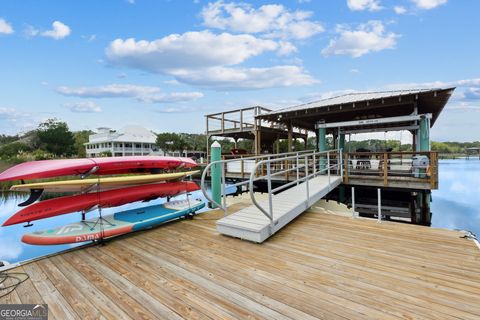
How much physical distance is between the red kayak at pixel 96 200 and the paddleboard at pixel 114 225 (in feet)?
0.74

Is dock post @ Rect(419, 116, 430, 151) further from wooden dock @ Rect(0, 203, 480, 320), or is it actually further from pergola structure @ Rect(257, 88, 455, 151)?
wooden dock @ Rect(0, 203, 480, 320)

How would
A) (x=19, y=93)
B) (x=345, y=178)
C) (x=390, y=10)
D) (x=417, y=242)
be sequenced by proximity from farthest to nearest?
1. (x=19, y=93)
2. (x=390, y=10)
3. (x=345, y=178)
4. (x=417, y=242)

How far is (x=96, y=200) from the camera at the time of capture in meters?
3.92

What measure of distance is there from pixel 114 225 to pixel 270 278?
8.68 feet

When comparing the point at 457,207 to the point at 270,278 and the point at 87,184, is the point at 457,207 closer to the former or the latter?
the point at 270,278

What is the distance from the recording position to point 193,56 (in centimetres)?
957

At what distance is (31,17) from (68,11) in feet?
4.47

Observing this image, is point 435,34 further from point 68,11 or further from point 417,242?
point 68,11

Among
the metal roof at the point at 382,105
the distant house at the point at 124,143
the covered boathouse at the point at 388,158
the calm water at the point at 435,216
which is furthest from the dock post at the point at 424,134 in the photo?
the distant house at the point at 124,143

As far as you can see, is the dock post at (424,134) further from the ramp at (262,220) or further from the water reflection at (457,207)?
the ramp at (262,220)

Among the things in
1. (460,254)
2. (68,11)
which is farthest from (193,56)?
(460,254)

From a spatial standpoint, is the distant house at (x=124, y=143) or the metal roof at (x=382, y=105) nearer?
the metal roof at (x=382, y=105)

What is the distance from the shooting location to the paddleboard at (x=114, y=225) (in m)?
3.17

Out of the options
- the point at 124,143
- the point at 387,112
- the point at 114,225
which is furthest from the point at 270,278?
the point at 124,143
